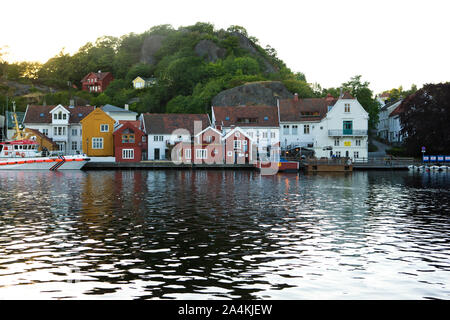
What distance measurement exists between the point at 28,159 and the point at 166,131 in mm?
25484

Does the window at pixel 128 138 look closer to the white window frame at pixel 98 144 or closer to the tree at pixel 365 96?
the white window frame at pixel 98 144

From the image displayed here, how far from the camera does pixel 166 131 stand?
3903 inches

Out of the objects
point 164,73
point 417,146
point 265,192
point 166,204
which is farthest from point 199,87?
point 166,204

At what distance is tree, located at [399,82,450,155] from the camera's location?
300 ft

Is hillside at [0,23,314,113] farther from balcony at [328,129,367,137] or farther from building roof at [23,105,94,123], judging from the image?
Answer: balcony at [328,129,367,137]

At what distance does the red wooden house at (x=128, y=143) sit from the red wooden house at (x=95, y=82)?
69.5m

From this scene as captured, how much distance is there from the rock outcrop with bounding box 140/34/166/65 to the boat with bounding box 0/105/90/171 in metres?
90.8

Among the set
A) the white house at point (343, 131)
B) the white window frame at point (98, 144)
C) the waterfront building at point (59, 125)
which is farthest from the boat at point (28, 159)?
the white house at point (343, 131)

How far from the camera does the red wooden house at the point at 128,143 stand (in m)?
96.1

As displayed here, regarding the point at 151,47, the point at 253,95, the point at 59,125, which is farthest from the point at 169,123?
the point at 151,47

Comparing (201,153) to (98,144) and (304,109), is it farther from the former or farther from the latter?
(304,109)
